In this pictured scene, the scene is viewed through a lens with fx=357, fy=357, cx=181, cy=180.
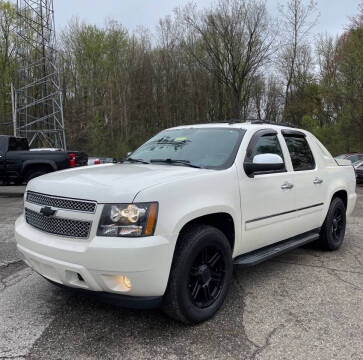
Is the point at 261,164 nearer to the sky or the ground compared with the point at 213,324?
nearer to the sky

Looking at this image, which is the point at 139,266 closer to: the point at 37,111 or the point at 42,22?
the point at 42,22

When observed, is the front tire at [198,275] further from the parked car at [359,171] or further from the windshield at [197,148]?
the parked car at [359,171]

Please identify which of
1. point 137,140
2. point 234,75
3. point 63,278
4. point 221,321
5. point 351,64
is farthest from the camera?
point 137,140

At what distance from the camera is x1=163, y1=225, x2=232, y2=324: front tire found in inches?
108

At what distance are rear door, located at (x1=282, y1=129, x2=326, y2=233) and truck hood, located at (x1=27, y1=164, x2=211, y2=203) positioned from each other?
158 cm

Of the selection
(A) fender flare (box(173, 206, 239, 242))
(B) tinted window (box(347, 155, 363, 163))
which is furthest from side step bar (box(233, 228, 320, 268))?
(B) tinted window (box(347, 155, 363, 163))

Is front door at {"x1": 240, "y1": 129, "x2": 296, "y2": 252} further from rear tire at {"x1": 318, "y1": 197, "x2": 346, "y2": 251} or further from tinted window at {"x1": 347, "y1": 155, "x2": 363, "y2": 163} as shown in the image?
tinted window at {"x1": 347, "y1": 155, "x2": 363, "y2": 163}

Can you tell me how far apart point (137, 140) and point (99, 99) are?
5.14 m

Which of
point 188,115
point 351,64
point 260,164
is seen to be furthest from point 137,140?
point 260,164

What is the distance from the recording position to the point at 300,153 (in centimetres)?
455

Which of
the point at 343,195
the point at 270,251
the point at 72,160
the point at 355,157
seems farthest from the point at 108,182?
the point at 355,157

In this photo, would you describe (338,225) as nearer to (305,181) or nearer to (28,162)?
(305,181)

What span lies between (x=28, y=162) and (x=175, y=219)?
10.2 m

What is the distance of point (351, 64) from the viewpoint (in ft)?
69.4
